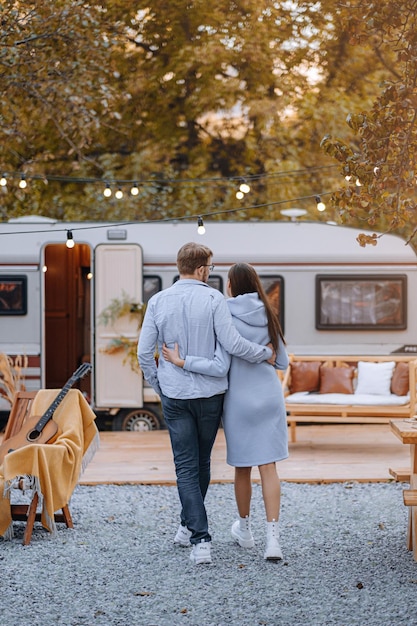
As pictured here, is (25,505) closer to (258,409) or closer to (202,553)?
(202,553)

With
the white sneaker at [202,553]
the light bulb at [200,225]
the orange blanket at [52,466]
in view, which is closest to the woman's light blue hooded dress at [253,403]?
the white sneaker at [202,553]

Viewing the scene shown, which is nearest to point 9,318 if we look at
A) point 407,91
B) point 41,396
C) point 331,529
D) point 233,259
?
point 233,259

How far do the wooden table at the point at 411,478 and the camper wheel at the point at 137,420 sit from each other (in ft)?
17.3

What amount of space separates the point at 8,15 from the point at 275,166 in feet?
25.8

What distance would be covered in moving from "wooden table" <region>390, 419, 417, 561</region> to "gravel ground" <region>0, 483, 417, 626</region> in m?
0.09

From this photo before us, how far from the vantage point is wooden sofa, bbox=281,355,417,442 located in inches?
343

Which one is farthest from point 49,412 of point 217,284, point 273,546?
point 217,284

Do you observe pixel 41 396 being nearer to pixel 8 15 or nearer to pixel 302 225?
pixel 8 15

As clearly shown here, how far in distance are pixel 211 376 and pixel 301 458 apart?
3688mm

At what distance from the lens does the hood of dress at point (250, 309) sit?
4.79 metres

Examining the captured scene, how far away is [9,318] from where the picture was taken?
1012 centimetres

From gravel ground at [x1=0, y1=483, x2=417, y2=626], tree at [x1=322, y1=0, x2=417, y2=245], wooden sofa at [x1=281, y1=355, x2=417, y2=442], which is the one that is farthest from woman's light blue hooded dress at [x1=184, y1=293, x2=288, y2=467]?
wooden sofa at [x1=281, y1=355, x2=417, y2=442]

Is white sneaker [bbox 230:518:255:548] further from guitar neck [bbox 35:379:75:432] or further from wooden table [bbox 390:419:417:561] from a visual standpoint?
guitar neck [bbox 35:379:75:432]

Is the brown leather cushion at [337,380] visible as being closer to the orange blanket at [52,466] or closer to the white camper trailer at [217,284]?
the white camper trailer at [217,284]
